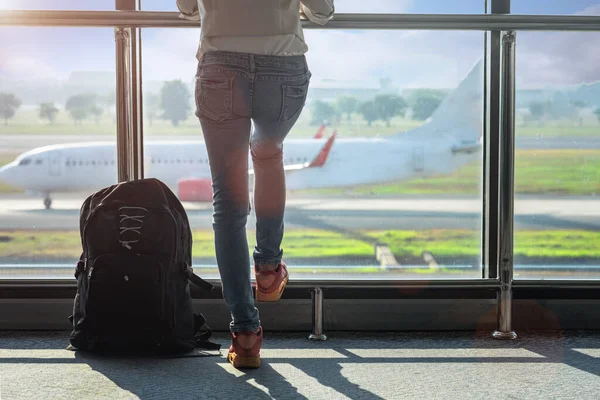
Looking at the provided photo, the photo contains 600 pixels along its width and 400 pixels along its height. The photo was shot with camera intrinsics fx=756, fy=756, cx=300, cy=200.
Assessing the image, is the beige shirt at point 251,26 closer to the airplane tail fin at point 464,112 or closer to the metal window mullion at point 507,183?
the metal window mullion at point 507,183

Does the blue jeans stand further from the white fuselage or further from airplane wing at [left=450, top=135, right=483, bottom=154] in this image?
airplane wing at [left=450, top=135, right=483, bottom=154]

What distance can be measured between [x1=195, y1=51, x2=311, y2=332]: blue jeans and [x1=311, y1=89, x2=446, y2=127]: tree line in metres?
0.67

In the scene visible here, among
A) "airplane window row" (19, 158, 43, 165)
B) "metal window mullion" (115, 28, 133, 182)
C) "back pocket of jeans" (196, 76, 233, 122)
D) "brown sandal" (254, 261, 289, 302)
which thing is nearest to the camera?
"back pocket of jeans" (196, 76, 233, 122)

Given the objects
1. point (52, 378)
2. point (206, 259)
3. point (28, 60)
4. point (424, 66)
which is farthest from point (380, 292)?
point (28, 60)

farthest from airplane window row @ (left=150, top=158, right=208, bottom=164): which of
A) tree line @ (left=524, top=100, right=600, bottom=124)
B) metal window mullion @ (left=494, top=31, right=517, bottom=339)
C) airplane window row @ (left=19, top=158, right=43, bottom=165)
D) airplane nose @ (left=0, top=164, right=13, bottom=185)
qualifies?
tree line @ (left=524, top=100, right=600, bottom=124)

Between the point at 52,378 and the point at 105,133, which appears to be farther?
the point at 105,133

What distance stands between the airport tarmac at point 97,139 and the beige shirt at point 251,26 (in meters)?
0.76

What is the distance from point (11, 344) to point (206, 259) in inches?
26.4

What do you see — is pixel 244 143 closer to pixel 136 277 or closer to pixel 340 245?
pixel 136 277

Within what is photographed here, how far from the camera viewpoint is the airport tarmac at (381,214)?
2.58m

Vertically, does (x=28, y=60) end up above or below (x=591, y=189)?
above

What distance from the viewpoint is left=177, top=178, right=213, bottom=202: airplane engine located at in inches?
101

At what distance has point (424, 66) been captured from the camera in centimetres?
260

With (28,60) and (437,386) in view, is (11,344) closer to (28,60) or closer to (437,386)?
(28,60)
